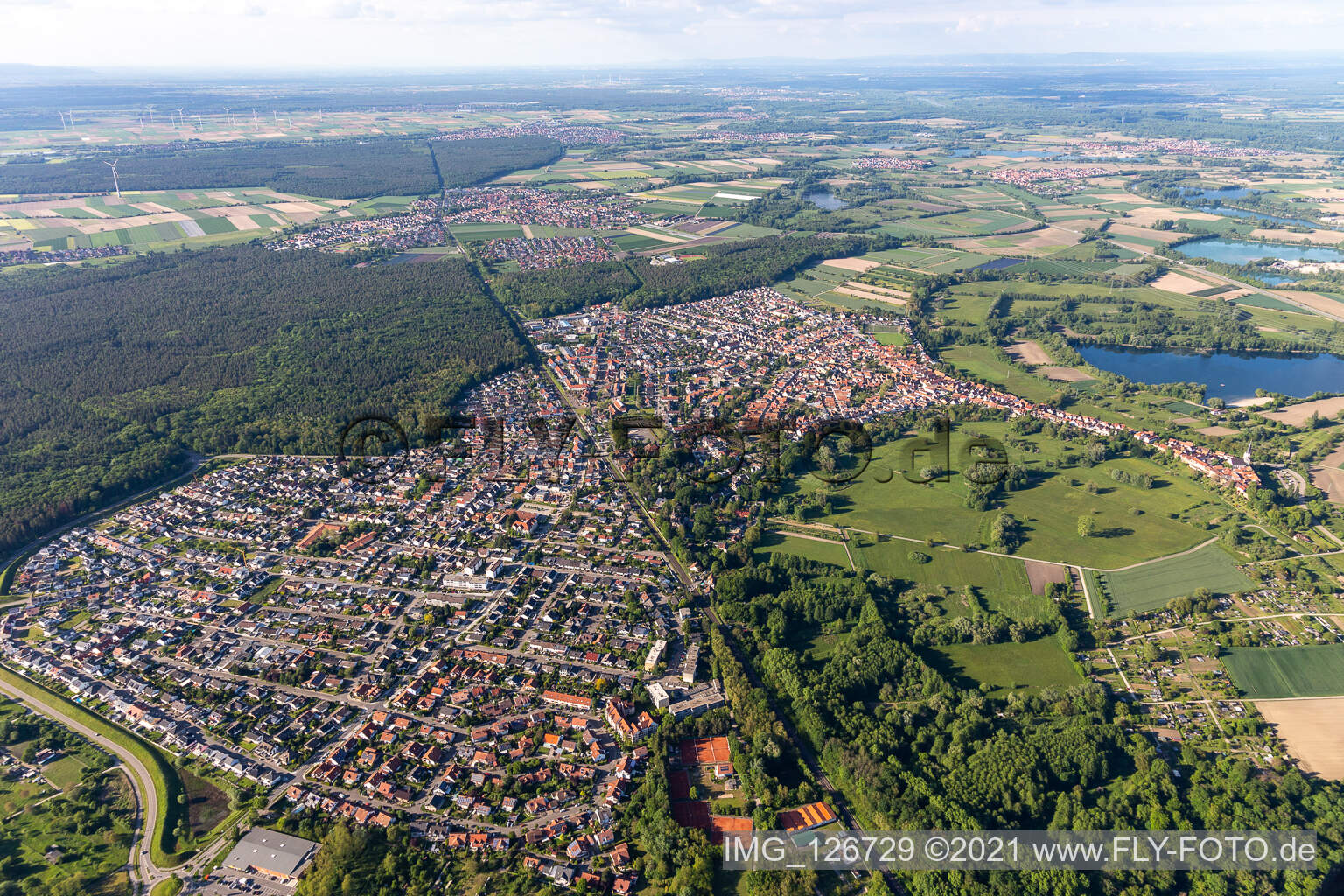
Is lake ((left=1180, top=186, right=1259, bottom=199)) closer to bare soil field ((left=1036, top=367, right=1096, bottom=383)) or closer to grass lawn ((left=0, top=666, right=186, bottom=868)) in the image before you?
bare soil field ((left=1036, top=367, right=1096, bottom=383))

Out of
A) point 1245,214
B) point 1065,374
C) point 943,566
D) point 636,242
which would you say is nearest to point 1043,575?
point 943,566

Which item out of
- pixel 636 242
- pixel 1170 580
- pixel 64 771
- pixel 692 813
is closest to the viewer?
pixel 692 813

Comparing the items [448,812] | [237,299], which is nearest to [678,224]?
[237,299]

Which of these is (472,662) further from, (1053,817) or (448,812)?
(1053,817)

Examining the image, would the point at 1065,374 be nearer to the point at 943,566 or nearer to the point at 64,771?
the point at 943,566

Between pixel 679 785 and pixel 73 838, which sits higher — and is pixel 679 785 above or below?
above

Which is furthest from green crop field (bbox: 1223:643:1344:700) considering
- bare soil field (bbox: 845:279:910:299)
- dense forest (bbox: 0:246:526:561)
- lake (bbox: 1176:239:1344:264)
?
lake (bbox: 1176:239:1344:264)

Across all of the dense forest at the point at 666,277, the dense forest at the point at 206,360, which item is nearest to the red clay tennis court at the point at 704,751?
the dense forest at the point at 206,360
